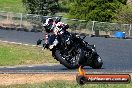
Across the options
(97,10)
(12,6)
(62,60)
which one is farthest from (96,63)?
(12,6)

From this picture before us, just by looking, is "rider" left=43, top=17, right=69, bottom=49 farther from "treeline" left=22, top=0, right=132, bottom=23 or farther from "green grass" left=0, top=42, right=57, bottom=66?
"treeline" left=22, top=0, right=132, bottom=23

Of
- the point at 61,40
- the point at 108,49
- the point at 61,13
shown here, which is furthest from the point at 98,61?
the point at 61,13

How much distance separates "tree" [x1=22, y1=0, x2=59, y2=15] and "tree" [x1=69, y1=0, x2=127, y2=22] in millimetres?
4934

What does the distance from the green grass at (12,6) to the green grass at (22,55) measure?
113 feet

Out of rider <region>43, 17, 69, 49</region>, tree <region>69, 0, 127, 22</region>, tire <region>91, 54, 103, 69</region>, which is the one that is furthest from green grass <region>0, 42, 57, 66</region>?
tree <region>69, 0, 127, 22</region>

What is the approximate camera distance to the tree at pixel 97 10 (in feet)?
186

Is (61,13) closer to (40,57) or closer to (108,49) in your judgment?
(108,49)

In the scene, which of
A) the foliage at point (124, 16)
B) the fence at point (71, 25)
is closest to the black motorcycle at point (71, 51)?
the fence at point (71, 25)

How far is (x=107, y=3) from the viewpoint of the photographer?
57.2 meters

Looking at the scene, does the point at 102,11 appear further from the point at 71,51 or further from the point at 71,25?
the point at 71,51

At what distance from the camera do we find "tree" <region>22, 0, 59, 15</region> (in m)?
61.7

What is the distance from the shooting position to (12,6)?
76812mm

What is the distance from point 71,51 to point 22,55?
17.0 meters

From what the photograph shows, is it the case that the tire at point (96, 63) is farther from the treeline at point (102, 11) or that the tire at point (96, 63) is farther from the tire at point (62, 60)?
the treeline at point (102, 11)
